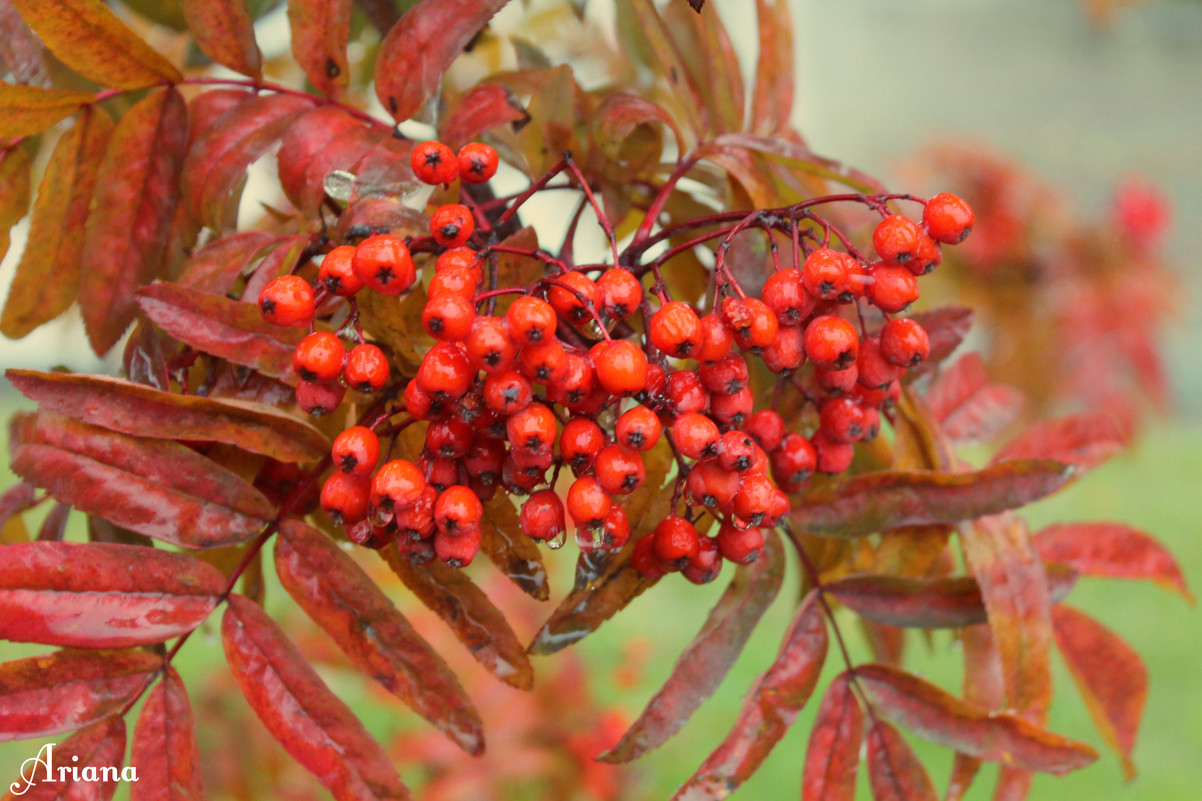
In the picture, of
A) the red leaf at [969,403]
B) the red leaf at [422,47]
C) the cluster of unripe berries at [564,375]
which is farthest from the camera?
the red leaf at [969,403]

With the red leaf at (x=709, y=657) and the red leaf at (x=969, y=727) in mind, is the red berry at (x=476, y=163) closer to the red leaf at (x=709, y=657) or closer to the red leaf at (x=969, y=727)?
the red leaf at (x=709, y=657)

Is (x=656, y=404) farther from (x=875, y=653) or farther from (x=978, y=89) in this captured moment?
(x=978, y=89)

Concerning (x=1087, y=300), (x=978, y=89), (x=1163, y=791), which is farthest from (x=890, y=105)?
(x=1163, y=791)

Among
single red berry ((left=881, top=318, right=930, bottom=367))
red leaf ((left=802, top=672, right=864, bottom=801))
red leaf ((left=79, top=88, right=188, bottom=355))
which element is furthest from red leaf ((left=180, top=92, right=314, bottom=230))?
red leaf ((left=802, top=672, right=864, bottom=801))

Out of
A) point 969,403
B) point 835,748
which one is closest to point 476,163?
point 835,748

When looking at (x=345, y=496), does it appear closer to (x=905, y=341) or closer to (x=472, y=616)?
(x=472, y=616)

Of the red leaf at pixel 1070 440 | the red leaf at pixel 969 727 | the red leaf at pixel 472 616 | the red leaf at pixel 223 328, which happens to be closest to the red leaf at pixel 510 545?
the red leaf at pixel 472 616
